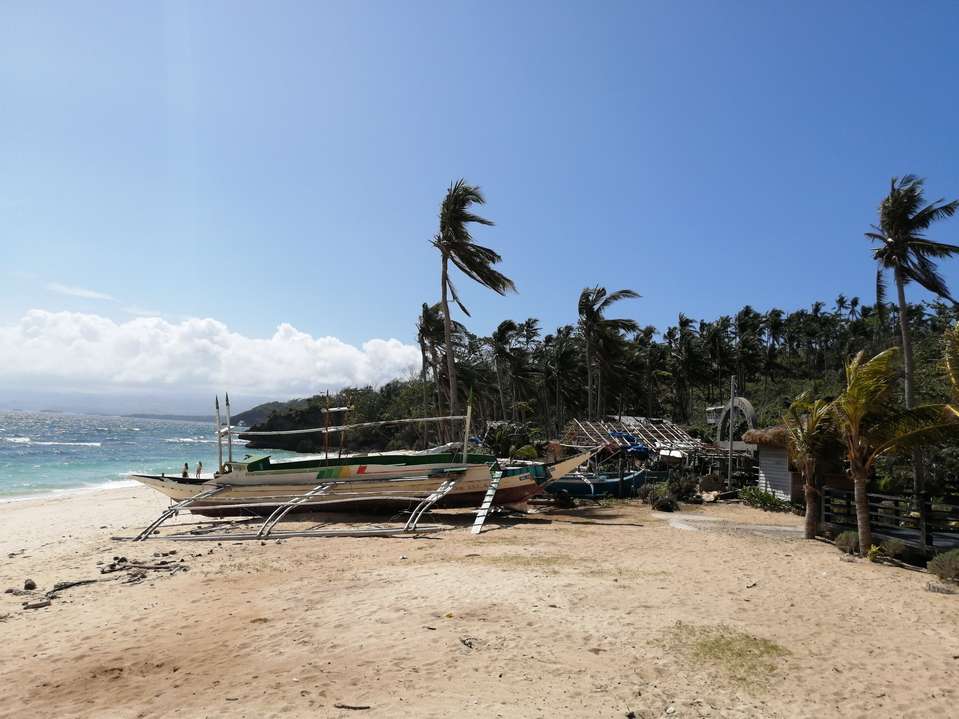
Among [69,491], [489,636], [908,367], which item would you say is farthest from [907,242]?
[69,491]

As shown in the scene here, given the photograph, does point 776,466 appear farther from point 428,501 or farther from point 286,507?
point 286,507

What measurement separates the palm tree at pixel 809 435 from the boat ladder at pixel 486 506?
702 cm

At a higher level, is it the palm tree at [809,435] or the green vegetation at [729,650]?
the palm tree at [809,435]

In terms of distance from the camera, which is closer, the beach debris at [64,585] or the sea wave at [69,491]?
the beach debris at [64,585]

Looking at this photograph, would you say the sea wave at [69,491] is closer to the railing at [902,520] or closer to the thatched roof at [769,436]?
the thatched roof at [769,436]

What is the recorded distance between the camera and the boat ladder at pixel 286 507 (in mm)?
13672

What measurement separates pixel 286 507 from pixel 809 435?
12.4 metres

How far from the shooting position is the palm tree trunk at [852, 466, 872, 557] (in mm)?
10617

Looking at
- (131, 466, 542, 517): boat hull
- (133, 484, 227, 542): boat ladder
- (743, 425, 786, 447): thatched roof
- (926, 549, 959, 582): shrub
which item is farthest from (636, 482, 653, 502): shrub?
(133, 484, 227, 542): boat ladder

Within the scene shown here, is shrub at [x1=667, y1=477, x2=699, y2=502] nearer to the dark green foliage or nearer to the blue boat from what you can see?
the dark green foliage

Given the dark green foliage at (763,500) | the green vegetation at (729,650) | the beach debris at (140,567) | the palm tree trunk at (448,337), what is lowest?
the dark green foliage at (763,500)

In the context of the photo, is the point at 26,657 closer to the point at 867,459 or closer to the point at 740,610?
the point at 740,610

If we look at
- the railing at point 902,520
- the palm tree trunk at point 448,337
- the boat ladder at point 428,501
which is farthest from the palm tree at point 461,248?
the railing at point 902,520

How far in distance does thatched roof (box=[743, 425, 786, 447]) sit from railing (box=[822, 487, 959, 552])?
5005 millimetres
